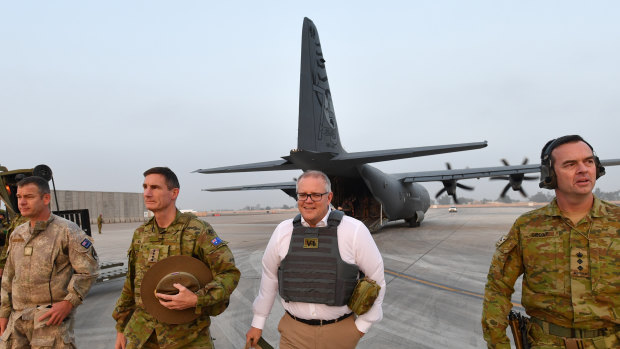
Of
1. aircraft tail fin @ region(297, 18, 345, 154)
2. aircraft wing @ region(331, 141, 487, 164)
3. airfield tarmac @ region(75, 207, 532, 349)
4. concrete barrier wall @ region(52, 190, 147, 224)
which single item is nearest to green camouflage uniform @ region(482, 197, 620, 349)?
airfield tarmac @ region(75, 207, 532, 349)

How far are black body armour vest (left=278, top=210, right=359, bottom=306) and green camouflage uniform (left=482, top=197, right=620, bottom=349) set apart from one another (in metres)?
1.03

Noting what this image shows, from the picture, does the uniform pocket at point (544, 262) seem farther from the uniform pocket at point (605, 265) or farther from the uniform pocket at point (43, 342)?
the uniform pocket at point (43, 342)

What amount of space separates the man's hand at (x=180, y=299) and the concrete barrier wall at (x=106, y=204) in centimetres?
4809

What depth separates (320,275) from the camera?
8.49 ft

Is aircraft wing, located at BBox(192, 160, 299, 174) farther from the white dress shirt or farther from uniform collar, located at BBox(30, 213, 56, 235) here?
the white dress shirt

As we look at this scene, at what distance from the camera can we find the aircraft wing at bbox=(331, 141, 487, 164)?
11.3 m

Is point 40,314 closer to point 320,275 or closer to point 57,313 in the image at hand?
point 57,313

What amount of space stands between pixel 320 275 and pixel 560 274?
165 cm

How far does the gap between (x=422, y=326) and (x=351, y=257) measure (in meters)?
3.09

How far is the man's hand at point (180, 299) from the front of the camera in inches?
92.4

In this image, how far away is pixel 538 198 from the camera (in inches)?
5625

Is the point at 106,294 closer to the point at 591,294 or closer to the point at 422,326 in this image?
the point at 422,326

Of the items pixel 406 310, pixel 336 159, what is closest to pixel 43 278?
pixel 406 310

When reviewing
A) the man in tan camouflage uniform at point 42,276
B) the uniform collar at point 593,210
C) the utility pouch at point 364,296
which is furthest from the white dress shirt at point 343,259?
the man in tan camouflage uniform at point 42,276
